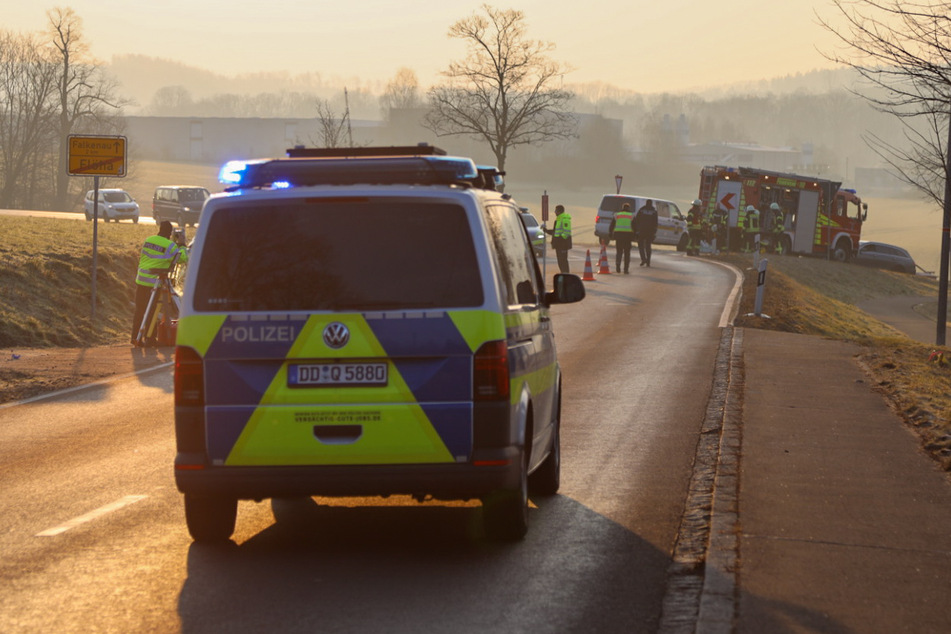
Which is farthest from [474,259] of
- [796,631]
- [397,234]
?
[796,631]

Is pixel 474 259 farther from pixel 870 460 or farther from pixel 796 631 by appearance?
pixel 870 460

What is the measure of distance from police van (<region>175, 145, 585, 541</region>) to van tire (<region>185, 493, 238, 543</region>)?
0.40 meters

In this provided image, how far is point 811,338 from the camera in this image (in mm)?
20766

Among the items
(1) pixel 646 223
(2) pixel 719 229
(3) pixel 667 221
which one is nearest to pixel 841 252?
(2) pixel 719 229

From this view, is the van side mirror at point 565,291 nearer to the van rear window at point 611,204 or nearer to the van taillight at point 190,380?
the van taillight at point 190,380

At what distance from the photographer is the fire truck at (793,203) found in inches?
2031

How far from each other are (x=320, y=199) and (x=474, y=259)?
2.64 ft

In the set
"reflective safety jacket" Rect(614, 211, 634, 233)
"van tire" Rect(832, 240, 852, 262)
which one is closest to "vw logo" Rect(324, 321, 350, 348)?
"reflective safety jacket" Rect(614, 211, 634, 233)

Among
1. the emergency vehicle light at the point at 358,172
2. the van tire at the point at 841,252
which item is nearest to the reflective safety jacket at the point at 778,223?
the van tire at the point at 841,252

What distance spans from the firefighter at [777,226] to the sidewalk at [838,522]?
39406 mm

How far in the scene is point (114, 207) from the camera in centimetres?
5956

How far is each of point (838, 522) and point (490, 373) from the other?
2.37 metres

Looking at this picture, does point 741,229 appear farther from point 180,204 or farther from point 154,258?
point 154,258

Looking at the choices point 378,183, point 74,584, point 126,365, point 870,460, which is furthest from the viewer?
point 126,365
